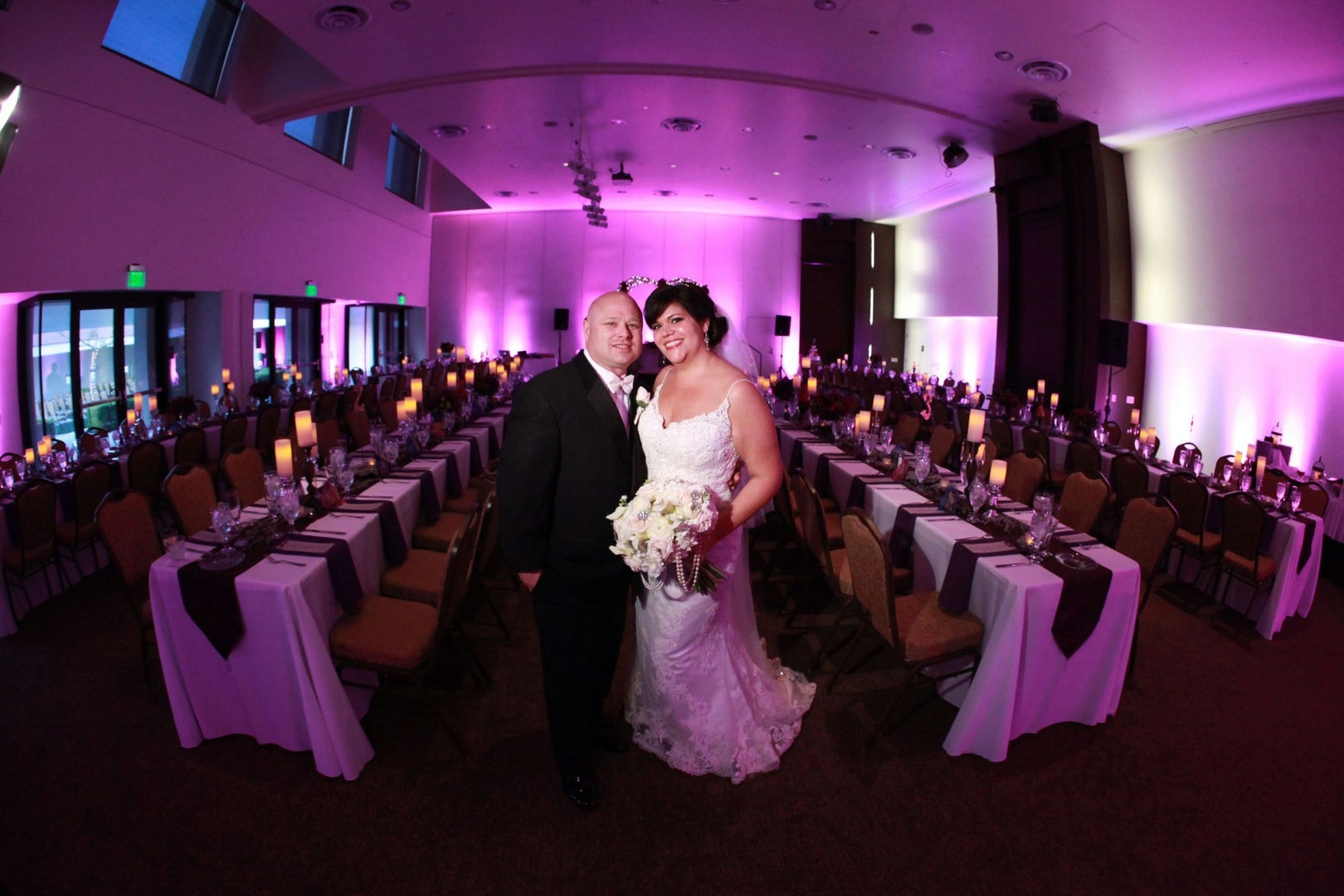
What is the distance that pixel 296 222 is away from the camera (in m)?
10.3

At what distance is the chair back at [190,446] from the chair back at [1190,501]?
Result: 298 inches

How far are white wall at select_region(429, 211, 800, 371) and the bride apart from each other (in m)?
15.2

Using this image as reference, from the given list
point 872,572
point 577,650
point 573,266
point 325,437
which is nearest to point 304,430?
point 325,437

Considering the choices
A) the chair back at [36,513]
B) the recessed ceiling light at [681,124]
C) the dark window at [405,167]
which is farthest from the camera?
the dark window at [405,167]

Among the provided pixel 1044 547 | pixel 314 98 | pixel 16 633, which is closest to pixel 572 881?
pixel 1044 547

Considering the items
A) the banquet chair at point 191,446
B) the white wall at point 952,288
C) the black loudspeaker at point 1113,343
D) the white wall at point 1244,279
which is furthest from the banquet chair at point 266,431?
the white wall at point 952,288

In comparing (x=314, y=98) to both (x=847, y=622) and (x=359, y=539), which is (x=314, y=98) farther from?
(x=847, y=622)

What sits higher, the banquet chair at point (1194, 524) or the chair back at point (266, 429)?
the chair back at point (266, 429)

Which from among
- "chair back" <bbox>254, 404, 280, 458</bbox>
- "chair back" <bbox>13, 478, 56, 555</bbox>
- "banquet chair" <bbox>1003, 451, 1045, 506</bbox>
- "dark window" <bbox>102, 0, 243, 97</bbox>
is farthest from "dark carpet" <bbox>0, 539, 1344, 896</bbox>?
"dark window" <bbox>102, 0, 243, 97</bbox>

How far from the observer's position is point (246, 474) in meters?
4.84

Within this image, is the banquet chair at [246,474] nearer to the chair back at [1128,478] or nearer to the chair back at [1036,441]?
the chair back at [1128,478]

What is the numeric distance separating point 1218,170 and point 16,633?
36.9 feet

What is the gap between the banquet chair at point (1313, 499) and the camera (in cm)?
475

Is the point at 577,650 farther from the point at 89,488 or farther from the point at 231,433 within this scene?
the point at 231,433
